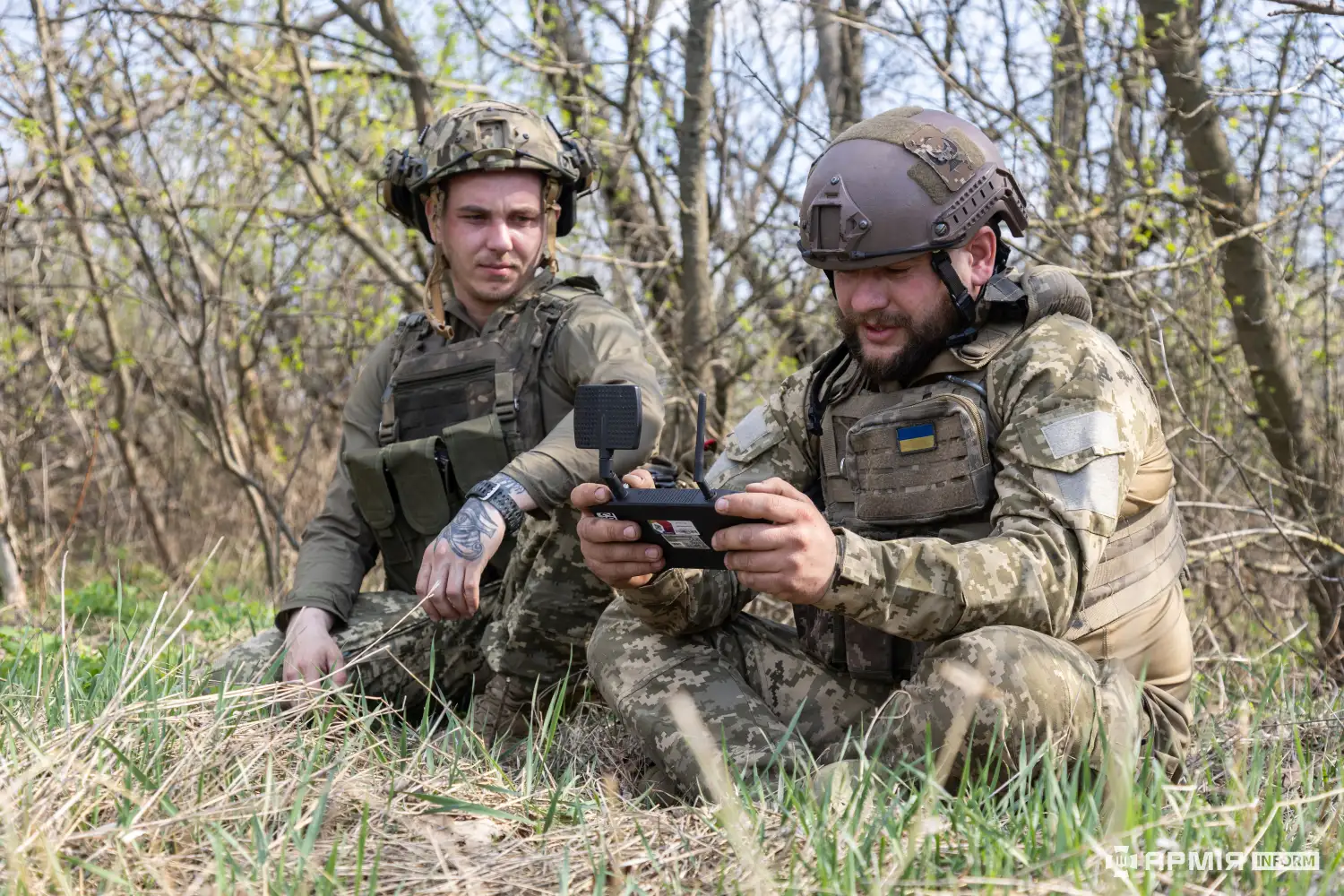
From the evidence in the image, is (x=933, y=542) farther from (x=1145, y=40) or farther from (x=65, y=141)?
(x=65, y=141)

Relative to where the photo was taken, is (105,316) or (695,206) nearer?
(695,206)

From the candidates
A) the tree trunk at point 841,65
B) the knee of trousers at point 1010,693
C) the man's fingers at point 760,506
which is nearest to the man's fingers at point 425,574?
the man's fingers at point 760,506

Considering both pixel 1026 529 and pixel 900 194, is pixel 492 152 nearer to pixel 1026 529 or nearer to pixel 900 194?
pixel 900 194

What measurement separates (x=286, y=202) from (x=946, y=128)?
21.4 feet

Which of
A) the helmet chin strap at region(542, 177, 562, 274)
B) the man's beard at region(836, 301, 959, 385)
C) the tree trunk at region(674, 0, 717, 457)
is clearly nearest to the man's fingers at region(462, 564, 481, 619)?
the man's beard at region(836, 301, 959, 385)

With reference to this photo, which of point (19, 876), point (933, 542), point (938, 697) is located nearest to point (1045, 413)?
point (933, 542)

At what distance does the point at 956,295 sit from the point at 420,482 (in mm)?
1688

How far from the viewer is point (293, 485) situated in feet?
24.7

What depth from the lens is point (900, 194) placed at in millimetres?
2770

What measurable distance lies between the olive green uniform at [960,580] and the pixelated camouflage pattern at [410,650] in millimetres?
699

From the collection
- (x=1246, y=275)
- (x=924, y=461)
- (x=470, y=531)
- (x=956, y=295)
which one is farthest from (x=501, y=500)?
(x=1246, y=275)

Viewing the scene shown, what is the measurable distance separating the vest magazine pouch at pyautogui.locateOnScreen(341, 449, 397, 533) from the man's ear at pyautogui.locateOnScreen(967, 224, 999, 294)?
1.79 metres

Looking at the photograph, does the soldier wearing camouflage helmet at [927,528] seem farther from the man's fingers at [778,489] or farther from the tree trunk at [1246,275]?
the tree trunk at [1246,275]

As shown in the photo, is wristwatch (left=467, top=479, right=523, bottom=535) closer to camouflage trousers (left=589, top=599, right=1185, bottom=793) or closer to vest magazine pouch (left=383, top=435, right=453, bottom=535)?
camouflage trousers (left=589, top=599, right=1185, bottom=793)
